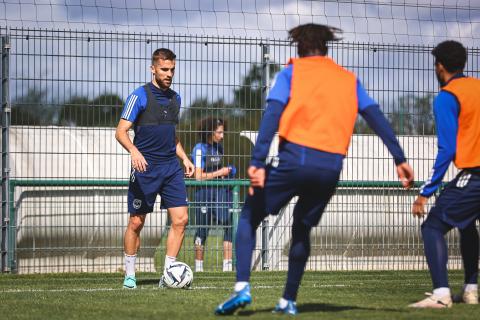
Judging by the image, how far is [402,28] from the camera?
547 inches

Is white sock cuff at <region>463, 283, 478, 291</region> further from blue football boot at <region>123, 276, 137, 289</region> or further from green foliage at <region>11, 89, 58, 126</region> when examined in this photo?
green foliage at <region>11, 89, 58, 126</region>

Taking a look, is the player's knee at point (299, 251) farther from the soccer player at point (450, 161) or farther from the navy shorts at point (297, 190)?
the soccer player at point (450, 161)

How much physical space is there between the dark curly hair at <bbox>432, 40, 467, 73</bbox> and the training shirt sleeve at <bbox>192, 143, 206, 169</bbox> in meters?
6.17

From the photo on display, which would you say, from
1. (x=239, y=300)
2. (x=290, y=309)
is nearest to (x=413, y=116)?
(x=290, y=309)

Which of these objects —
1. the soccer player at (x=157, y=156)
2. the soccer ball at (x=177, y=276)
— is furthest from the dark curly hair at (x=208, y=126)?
the soccer ball at (x=177, y=276)

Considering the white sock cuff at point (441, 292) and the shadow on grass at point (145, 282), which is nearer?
the white sock cuff at point (441, 292)

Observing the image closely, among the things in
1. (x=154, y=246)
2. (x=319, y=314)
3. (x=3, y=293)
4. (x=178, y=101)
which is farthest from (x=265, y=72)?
(x=319, y=314)

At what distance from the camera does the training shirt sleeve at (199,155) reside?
13727mm

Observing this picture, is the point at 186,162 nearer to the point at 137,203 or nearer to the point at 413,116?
the point at 137,203

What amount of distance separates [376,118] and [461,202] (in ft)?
4.28

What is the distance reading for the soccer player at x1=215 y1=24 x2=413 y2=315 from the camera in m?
6.61

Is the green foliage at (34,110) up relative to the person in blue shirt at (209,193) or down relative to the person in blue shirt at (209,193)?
up

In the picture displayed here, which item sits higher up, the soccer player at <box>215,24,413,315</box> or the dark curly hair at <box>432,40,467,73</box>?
the dark curly hair at <box>432,40,467,73</box>

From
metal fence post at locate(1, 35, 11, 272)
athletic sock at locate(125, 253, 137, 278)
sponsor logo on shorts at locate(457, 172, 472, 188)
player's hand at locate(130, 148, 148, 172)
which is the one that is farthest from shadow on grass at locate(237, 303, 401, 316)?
metal fence post at locate(1, 35, 11, 272)
